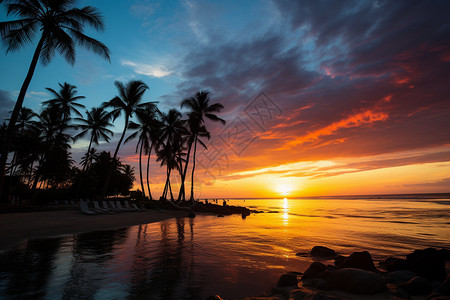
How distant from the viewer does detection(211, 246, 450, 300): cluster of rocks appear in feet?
14.4

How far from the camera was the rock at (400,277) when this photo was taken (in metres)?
5.14

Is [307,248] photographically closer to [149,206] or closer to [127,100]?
[149,206]

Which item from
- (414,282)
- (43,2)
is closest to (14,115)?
(43,2)

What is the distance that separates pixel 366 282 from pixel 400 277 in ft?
4.15

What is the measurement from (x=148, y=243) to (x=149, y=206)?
66.8 ft

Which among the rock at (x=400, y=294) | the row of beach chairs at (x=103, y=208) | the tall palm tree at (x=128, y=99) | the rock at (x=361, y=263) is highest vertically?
the tall palm tree at (x=128, y=99)

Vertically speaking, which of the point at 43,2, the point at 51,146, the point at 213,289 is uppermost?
the point at 43,2

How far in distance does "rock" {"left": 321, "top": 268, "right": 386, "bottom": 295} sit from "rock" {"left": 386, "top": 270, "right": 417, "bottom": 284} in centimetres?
75

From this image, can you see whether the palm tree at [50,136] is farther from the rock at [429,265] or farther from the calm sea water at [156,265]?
the rock at [429,265]

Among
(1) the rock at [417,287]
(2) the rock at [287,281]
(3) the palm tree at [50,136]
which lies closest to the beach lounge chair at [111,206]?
(3) the palm tree at [50,136]

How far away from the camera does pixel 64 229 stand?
12453 mm

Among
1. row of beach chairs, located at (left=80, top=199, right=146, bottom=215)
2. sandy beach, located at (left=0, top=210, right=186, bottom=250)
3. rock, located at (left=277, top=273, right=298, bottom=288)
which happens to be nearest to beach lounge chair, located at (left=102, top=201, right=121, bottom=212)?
row of beach chairs, located at (left=80, top=199, right=146, bottom=215)

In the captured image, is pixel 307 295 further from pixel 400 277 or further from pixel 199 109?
pixel 199 109

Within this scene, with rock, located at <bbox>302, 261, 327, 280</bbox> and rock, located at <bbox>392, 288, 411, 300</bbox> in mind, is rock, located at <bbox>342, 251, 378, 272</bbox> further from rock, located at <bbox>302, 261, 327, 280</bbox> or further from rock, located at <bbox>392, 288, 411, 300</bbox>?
rock, located at <bbox>392, 288, 411, 300</bbox>
